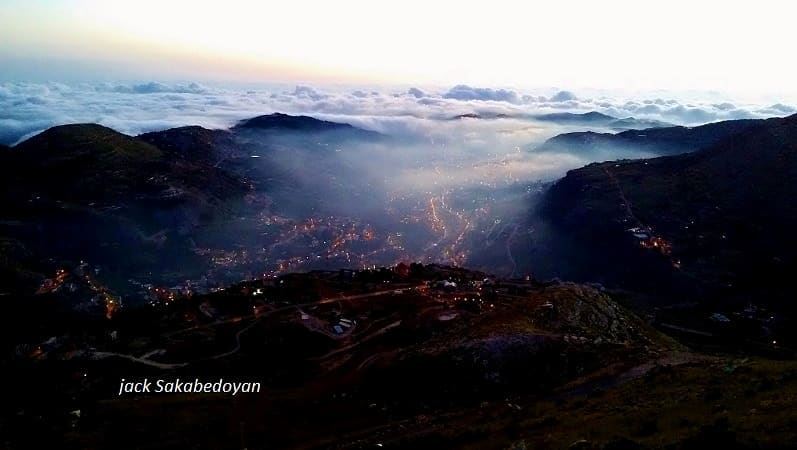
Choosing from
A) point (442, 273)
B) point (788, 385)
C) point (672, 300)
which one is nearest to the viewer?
point (788, 385)

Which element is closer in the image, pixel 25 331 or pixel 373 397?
pixel 373 397

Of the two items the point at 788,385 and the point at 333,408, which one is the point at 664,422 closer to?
the point at 788,385

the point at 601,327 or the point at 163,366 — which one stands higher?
the point at 601,327

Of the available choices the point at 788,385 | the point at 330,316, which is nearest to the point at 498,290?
the point at 330,316

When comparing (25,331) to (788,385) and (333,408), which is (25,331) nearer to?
(333,408)

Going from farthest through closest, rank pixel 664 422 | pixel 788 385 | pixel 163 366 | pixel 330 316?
pixel 330 316 → pixel 163 366 → pixel 788 385 → pixel 664 422

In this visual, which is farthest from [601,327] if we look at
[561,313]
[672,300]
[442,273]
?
[672,300]

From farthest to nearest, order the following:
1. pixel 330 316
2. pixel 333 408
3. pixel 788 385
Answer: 1. pixel 330 316
2. pixel 333 408
3. pixel 788 385

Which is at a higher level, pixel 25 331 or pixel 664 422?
pixel 664 422

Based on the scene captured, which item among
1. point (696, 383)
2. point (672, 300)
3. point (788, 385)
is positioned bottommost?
point (672, 300)
